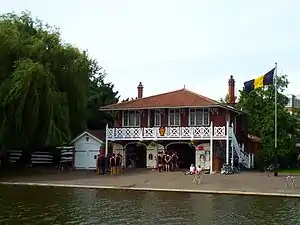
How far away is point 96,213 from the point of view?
778 inches

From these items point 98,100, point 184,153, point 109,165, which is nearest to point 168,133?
point 184,153

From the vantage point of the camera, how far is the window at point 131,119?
1786 inches

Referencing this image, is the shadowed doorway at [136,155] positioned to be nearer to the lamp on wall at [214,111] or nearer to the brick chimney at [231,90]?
the lamp on wall at [214,111]

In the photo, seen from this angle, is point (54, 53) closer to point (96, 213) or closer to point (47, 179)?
point (47, 179)

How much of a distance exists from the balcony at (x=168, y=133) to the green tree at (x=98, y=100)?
951 centimetres

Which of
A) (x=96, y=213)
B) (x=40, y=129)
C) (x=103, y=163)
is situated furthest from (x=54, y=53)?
(x=96, y=213)

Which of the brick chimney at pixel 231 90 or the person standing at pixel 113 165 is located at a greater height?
the brick chimney at pixel 231 90

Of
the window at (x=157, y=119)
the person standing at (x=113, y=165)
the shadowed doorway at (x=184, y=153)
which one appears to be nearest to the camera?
the person standing at (x=113, y=165)

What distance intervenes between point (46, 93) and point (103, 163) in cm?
655

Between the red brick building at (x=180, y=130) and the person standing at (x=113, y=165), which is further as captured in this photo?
the red brick building at (x=180, y=130)

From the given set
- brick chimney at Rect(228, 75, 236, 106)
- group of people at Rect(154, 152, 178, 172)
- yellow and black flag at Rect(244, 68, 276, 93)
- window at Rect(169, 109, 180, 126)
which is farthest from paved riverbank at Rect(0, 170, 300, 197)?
brick chimney at Rect(228, 75, 236, 106)

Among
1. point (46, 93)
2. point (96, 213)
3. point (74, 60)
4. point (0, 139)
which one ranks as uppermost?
point (74, 60)

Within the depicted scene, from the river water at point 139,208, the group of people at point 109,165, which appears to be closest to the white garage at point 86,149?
the group of people at point 109,165

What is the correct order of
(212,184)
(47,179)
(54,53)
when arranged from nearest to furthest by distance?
1. (212,184)
2. (47,179)
3. (54,53)
